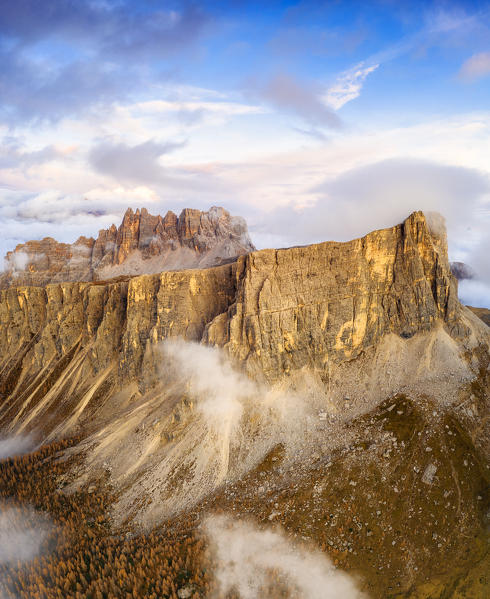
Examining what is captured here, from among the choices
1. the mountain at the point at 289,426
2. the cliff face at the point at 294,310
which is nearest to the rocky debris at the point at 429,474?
the mountain at the point at 289,426

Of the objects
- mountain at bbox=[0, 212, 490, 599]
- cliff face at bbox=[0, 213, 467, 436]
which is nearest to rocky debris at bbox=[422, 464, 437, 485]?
mountain at bbox=[0, 212, 490, 599]

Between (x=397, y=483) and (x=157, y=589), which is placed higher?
(x=397, y=483)

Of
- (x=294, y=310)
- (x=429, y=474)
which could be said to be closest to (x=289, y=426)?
(x=429, y=474)

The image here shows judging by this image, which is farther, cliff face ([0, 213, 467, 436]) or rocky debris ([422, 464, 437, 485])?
cliff face ([0, 213, 467, 436])

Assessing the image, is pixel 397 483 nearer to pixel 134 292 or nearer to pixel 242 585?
pixel 242 585

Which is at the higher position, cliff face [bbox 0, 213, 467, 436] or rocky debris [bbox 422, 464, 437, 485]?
cliff face [bbox 0, 213, 467, 436]

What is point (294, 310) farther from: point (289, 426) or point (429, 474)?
point (429, 474)

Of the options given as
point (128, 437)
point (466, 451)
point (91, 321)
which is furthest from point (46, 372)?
point (466, 451)

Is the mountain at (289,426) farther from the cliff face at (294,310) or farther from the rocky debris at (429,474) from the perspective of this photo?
the cliff face at (294,310)

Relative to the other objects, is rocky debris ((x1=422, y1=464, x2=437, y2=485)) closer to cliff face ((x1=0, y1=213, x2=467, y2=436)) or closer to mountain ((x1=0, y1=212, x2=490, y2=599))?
mountain ((x1=0, y1=212, x2=490, y2=599))
